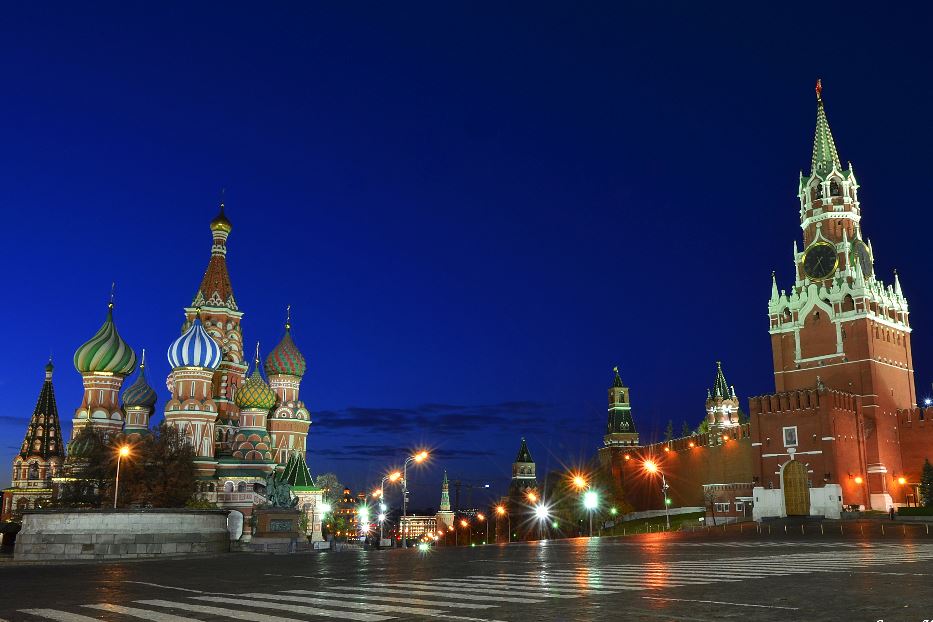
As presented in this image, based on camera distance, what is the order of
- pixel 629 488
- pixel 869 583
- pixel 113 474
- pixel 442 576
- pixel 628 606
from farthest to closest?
pixel 629 488
pixel 113 474
pixel 442 576
pixel 869 583
pixel 628 606

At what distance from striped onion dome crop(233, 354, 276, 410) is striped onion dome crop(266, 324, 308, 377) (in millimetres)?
6246

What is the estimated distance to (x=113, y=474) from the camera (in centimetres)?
5697

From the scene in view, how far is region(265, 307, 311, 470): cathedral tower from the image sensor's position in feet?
260

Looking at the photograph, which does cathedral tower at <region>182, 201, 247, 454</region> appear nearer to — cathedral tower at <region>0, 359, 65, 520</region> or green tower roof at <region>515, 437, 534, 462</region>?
cathedral tower at <region>0, 359, 65, 520</region>

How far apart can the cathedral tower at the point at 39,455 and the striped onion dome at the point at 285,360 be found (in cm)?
2321

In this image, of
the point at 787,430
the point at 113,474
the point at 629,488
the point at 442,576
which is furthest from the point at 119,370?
the point at 442,576

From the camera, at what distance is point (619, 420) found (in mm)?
95062

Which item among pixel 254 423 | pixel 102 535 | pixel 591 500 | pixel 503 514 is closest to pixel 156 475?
pixel 254 423

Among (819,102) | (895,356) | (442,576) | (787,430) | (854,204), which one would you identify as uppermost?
(819,102)

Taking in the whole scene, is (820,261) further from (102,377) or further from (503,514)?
(102,377)

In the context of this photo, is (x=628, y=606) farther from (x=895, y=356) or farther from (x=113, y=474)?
(x=895, y=356)

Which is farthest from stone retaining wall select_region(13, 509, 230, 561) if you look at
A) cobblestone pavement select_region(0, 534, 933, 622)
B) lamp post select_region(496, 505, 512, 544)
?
lamp post select_region(496, 505, 512, 544)

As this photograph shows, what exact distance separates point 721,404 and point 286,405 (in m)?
49.6

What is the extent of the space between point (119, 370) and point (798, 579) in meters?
72.1
